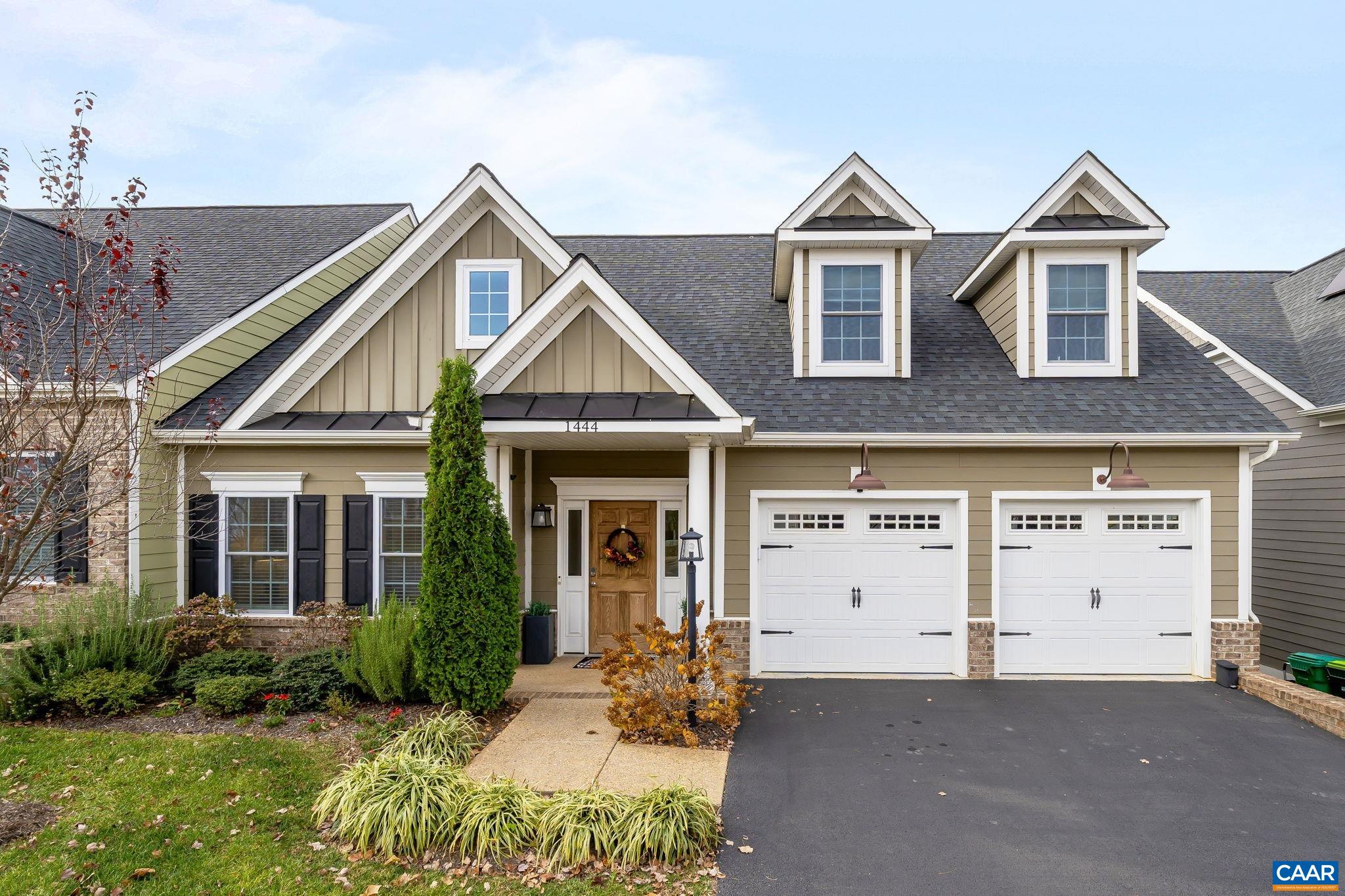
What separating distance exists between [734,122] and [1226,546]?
14517 millimetres

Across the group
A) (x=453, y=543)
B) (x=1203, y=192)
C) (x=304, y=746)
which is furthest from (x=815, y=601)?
(x=1203, y=192)

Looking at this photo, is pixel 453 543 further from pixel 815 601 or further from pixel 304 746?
pixel 815 601

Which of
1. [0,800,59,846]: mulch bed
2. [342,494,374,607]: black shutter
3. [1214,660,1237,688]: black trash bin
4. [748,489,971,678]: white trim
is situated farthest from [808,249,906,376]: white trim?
[0,800,59,846]: mulch bed

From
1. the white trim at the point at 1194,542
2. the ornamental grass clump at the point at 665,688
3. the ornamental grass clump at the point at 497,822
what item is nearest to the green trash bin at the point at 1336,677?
the white trim at the point at 1194,542

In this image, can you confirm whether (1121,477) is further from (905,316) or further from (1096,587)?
(905,316)

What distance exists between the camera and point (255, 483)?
8945 mm

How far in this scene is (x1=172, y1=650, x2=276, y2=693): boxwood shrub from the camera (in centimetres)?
726

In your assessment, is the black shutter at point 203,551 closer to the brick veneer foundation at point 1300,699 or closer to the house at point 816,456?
the house at point 816,456

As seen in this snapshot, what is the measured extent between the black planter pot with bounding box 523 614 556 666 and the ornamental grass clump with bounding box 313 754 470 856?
361cm

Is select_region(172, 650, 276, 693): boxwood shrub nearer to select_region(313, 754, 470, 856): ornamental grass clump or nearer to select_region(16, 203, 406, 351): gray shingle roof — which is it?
select_region(313, 754, 470, 856): ornamental grass clump

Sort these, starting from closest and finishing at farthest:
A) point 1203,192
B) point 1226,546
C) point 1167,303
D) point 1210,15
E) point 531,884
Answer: point 531,884 < point 1226,546 < point 1210,15 < point 1167,303 < point 1203,192

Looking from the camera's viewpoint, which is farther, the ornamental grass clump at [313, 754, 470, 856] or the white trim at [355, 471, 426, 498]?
the white trim at [355, 471, 426, 498]

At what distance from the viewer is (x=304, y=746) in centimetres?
598
